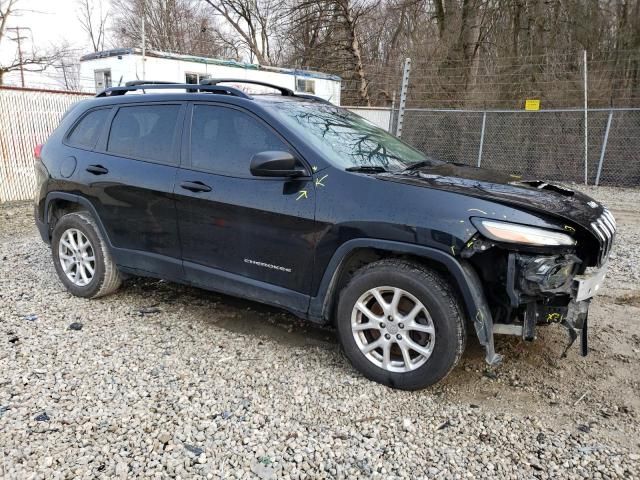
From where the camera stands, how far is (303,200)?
10.3ft

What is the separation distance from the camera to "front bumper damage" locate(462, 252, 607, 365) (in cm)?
263

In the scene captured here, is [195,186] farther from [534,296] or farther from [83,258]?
[534,296]

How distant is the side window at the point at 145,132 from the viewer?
3848 mm

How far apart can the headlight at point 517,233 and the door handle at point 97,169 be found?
3032 millimetres

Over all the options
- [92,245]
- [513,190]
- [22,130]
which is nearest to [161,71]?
[22,130]

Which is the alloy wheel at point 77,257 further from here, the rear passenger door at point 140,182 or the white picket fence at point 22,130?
the white picket fence at point 22,130

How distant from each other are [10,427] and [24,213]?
23.7 feet

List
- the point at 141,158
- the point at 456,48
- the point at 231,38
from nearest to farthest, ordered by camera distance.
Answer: the point at 141,158 → the point at 456,48 → the point at 231,38

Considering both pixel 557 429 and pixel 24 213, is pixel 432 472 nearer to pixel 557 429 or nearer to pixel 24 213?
pixel 557 429

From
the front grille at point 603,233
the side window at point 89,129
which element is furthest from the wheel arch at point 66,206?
the front grille at point 603,233

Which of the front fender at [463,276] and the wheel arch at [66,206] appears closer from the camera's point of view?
the front fender at [463,276]

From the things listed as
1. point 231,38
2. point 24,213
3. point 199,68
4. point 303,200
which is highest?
point 231,38

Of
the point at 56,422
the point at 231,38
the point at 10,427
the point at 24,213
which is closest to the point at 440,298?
the point at 56,422

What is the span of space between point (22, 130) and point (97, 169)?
6.76 m
